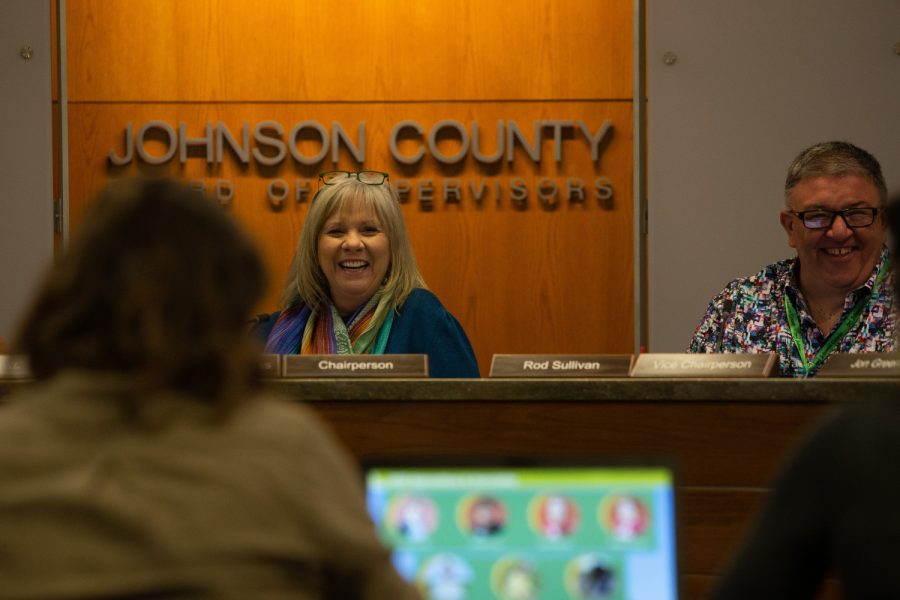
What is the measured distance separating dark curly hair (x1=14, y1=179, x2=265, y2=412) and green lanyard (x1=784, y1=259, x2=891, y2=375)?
6.40 ft

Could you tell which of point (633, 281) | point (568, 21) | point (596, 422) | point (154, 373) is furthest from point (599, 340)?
point (154, 373)

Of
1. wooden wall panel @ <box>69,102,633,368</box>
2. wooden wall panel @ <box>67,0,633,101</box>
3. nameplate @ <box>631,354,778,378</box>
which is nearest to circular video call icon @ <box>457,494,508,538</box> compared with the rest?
nameplate @ <box>631,354,778,378</box>

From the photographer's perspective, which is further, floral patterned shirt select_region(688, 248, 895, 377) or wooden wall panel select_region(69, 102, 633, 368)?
wooden wall panel select_region(69, 102, 633, 368)

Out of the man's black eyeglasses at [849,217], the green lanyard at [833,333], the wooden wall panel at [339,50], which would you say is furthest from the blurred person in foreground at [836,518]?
the wooden wall panel at [339,50]

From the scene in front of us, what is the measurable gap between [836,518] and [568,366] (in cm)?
103

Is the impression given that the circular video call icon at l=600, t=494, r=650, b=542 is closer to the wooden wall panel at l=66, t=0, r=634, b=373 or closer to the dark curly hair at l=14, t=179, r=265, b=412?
the dark curly hair at l=14, t=179, r=265, b=412

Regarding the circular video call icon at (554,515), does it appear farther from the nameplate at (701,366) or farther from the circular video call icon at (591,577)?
the nameplate at (701,366)

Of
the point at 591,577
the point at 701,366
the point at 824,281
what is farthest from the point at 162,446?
the point at 824,281

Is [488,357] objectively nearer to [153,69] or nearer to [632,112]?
[632,112]

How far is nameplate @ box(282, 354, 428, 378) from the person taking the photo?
207cm

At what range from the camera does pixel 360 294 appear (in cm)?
303

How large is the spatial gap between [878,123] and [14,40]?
3329 mm

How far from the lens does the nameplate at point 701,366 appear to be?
2023mm

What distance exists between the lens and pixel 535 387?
6.38 ft
